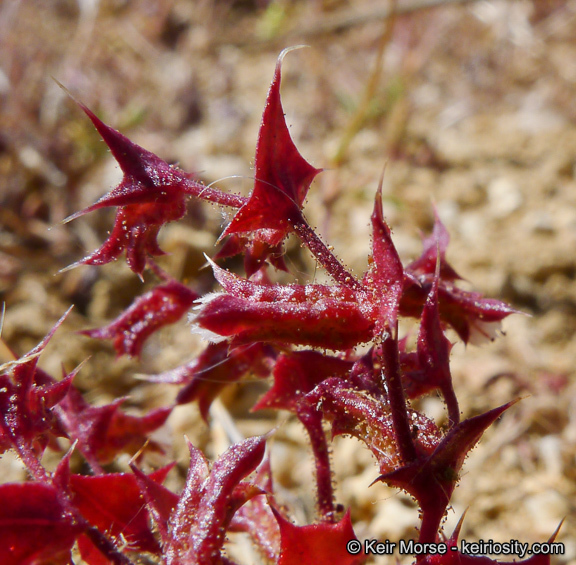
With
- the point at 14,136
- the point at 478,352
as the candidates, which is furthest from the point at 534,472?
the point at 14,136

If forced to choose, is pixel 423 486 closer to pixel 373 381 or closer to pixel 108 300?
pixel 373 381

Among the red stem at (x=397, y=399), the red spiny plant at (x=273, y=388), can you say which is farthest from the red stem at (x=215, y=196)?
the red stem at (x=397, y=399)

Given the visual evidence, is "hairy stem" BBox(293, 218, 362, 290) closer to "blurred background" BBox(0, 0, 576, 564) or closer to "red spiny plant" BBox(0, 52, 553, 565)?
"red spiny plant" BBox(0, 52, 553, 565)

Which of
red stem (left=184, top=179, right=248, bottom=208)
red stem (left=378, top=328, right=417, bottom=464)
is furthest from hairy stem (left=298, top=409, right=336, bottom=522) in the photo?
red stem (left=184, top=179, right=248, bottom=208)

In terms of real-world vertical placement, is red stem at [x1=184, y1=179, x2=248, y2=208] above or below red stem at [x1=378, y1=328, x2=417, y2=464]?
above

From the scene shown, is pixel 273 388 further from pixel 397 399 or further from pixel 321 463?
pixel 397 399

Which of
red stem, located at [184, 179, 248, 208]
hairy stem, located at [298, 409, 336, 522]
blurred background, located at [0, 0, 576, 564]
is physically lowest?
hairy stem, located at [298, 409, 336, 522]

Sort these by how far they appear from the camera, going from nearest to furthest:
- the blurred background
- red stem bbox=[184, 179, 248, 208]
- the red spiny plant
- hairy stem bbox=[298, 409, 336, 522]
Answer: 1. the red spiny plant
2. red stem bbox=[184, 179, 248, 208]
3. hairy stem bbox=[298, 409, 336, 522]
4. the blurred background

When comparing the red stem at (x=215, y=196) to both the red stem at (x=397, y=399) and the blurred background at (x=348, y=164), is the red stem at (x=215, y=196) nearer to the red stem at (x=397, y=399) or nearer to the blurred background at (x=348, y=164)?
the red stem at (x=397, y=399)
